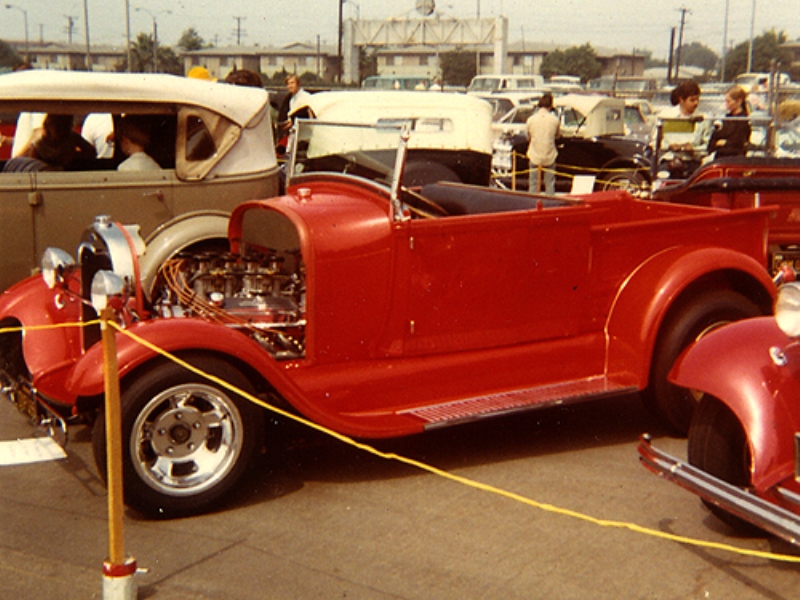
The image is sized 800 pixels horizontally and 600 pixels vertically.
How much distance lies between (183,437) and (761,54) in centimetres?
9091

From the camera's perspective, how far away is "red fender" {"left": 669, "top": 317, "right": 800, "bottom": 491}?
11.3 ft

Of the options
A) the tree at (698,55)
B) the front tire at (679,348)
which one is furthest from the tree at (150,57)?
the tree at (698,55)

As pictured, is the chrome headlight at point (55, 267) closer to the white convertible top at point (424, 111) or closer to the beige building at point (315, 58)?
the white convertible top at point (424, 111)

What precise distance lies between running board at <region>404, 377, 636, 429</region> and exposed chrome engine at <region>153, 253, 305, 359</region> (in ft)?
2.32

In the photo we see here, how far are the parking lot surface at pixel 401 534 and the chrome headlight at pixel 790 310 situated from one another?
976 millimetres

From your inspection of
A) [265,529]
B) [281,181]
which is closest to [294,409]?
[265,529]

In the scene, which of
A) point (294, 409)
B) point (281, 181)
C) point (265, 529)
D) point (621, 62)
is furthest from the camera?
point (621, 62)

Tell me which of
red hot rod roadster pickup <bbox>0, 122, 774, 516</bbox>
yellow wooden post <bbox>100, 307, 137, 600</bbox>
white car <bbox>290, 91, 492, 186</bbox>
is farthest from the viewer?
white car <bbox>290, 91, 492, 186</bbox>

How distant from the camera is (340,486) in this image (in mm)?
4617

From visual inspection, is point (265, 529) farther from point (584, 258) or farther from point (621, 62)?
point (621, 62)

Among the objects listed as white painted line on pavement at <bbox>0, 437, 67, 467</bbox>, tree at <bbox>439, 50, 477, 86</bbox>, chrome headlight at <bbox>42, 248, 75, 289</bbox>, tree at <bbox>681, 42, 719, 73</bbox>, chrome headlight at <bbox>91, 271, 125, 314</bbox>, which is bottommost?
white painted line on pavement at <bbox>0, 437, 67, 467</bbox>

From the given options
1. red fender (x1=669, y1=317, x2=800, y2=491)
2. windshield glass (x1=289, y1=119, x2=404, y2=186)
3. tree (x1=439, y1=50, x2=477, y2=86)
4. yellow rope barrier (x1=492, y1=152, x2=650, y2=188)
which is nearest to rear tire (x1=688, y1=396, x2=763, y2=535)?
red fender (x1=669, y1=317, x2=800, y2=491)

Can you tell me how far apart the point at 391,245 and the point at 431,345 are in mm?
541

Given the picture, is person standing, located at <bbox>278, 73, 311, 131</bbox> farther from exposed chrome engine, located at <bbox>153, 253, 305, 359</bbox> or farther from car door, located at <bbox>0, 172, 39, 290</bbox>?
exposed chrome engine, located at <bbox>153, 253, 305, 359</bbox>
